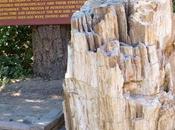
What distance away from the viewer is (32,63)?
30.0ft

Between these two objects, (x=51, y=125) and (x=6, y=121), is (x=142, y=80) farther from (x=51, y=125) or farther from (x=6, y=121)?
(x=6, y=121)

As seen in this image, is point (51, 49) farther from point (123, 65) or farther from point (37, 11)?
point (123, 65)

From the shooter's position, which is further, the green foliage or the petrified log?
the green foliage

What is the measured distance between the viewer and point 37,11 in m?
7.95

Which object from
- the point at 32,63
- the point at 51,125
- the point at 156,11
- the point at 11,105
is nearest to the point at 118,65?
the point at 156,11

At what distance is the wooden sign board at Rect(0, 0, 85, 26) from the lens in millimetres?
7789

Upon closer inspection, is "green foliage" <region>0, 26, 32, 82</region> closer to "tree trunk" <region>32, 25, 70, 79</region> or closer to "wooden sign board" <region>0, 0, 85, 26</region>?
"tree trunk" <region>32, 25, 70, 79</region>

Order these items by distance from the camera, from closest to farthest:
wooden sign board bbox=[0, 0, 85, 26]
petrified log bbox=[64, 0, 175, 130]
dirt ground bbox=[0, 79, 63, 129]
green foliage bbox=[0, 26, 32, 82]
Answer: petrified log bbox=[64, 0, 175, 130]
dirt ground bbox=[0, 79, 63, 129]
wooden sign board bbox=[0, 0, 85, 26]
green foliage bbox=[0, 26, 32, 82]

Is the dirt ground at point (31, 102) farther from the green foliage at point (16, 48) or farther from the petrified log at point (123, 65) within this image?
the petrified log at point (123, 65)

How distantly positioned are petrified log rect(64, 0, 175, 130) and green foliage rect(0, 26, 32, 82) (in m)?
4.86

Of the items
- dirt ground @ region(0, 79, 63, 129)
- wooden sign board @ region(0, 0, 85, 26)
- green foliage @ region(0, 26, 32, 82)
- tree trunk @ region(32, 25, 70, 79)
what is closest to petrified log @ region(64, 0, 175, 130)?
dirt ground @ region(0, 79, 63, 129)

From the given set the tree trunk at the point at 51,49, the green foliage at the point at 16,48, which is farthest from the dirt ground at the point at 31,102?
the green foliage at the point at 16,48

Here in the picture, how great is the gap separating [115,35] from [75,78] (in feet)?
1.70

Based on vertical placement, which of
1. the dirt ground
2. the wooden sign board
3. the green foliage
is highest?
the wooden sign board
